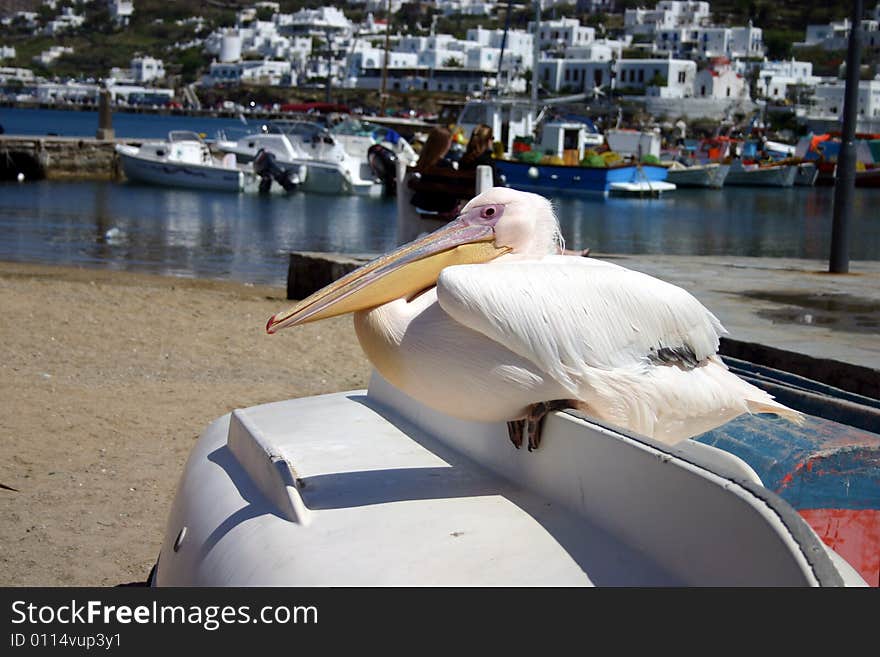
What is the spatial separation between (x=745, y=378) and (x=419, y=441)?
1.01 metres

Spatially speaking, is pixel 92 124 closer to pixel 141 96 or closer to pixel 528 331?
pixel 141 96

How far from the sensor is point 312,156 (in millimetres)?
33875

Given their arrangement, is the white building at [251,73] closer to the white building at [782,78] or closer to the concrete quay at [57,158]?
the white building at [782,78]

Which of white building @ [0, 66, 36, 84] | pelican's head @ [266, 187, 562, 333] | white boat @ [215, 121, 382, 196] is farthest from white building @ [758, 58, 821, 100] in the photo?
pelican's head @ [266, 187, 562, 333]

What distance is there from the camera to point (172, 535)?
2.92 m

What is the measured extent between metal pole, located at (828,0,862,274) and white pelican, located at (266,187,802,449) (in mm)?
6515

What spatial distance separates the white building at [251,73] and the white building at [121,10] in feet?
108

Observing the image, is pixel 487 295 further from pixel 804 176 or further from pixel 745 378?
pixel 804 176

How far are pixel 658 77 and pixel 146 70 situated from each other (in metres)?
79.1

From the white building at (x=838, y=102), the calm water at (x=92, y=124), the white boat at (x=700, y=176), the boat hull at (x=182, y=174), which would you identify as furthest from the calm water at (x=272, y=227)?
the white building at (x=838, y=102)

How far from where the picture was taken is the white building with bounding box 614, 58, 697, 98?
92188 millimetres

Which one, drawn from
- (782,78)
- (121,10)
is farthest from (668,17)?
(121,10)
